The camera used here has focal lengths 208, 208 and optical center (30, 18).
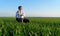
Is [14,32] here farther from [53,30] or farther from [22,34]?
[53,30]

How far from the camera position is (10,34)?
4.29 m

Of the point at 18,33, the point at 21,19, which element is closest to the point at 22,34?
the point at 18,33

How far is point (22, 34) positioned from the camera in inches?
168

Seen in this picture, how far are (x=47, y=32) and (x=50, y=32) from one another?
0.15 meters

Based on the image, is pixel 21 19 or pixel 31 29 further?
pixel 21 19

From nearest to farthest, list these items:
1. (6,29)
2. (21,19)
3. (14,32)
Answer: (14,32) → (6,29) → (21,19)

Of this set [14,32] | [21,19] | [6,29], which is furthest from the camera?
[21,19]

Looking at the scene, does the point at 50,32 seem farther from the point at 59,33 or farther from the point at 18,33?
the point at 18,33

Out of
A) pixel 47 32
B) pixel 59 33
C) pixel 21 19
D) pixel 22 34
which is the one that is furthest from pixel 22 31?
pixel 21 19

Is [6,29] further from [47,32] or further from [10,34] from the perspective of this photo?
[47,32]

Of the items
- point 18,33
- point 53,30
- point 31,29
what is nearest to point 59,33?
point 53,30

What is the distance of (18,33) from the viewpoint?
418cm

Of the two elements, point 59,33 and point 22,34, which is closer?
point 22,34

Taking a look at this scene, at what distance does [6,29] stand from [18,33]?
0.41m
